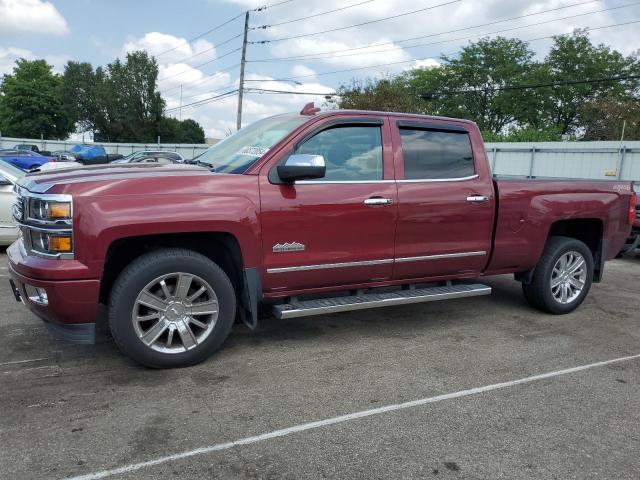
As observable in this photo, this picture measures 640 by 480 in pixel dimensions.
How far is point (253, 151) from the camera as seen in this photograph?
14.6 ft

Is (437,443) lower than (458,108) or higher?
lower

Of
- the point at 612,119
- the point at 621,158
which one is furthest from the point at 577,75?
the point at 621,158

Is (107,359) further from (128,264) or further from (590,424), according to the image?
(590,424)

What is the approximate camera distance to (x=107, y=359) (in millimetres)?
4223

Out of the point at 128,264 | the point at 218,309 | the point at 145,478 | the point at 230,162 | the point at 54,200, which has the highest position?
the point at 230,162

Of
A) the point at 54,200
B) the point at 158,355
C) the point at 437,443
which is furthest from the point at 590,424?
the point at 54,200

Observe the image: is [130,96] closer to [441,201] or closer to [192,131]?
[192,131]

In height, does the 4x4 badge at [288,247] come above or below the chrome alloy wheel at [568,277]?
above

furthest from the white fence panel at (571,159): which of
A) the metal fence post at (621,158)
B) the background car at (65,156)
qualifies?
the background car at (65,156)

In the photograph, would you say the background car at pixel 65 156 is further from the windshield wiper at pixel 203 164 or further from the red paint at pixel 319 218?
the red paint at pixel 319 218

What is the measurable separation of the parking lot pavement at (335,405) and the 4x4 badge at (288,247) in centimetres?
86

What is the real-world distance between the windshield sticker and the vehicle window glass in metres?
0.26

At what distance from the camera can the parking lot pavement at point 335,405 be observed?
2891 millimetres

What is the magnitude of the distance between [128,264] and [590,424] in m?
3.19
